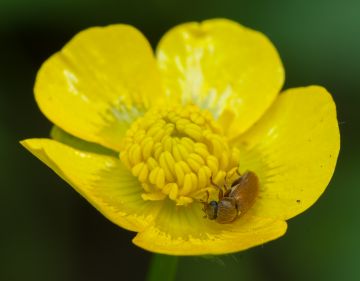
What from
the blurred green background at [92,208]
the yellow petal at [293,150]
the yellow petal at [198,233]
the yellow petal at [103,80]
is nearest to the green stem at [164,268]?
the yellow petal at [198,233]

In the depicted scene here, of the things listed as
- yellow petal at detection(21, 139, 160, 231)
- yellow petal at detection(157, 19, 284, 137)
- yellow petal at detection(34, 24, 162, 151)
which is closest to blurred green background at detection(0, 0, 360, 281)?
yellow petal at detection(157, 19, 284, 137)

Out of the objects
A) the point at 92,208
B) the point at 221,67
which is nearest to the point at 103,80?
the point at 221,67

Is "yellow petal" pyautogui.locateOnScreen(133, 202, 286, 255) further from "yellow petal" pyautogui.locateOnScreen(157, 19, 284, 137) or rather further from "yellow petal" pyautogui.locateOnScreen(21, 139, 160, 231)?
"yellow petal" pyautogui.locateOnScreen(157, 19, 284, 137)

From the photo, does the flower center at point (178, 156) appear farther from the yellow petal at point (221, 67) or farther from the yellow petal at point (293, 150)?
the yellow petal at point (221, 67)

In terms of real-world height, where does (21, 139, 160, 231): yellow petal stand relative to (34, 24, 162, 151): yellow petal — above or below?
below

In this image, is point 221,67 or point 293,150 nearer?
point 293,150

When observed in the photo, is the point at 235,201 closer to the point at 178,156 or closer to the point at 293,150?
the point at 178,156
